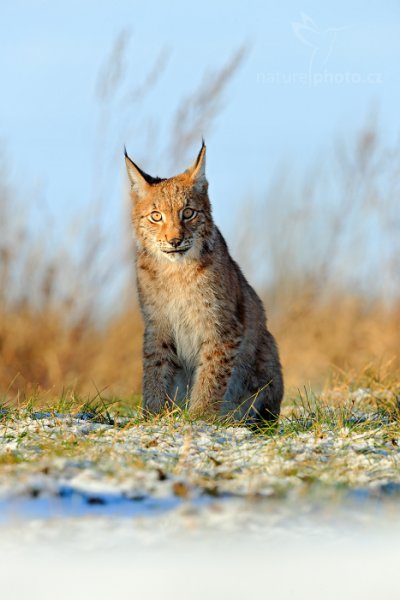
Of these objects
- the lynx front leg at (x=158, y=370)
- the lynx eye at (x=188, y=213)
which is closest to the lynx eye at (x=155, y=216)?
the lynx eye at (x=188, y=213)

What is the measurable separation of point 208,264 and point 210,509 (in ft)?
7.56

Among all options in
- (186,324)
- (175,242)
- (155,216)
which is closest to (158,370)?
(186,324)

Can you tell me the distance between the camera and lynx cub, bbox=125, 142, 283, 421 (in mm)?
5211

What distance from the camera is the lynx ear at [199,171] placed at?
537 centimetres

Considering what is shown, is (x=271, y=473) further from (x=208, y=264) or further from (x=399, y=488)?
(x=208, y=264)

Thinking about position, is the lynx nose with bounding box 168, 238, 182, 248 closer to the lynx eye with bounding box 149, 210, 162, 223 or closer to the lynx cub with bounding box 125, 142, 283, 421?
the lynx cub with bounding box 125, 142, 283, 421

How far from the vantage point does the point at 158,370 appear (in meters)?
5.33

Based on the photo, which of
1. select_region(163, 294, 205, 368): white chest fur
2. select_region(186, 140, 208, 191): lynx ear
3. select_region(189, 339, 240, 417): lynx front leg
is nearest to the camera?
select_region(189, 339, 240, 417): lynx front leg

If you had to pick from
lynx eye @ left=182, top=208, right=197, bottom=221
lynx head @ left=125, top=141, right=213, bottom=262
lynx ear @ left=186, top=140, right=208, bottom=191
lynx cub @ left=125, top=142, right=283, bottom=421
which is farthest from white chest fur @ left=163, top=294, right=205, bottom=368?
lynx ear @ left=186, top=140, right=208, bottom=191

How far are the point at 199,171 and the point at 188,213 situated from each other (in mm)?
286

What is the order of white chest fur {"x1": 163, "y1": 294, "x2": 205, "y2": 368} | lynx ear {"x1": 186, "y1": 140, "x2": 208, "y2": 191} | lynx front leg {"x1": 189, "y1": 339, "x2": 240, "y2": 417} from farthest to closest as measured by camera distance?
lynx ear {"x1": 186, "y1": 140, "x2": 208, "y2": 191} → white chest fur {"x1": 163, "y1": 294, "x2": 205, "y2": 368} → lynx front leg {"x1": 189, "y1": 339, "x2": 240, "y2": 417}

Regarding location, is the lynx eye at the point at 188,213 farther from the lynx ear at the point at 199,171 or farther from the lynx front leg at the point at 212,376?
the lynx front leg at the point at 212,376

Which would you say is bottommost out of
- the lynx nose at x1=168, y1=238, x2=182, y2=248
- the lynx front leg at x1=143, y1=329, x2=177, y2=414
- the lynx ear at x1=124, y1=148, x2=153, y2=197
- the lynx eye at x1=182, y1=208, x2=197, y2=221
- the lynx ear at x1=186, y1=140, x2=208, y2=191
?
the lynx front leg at x1=143, y1=329, x2=177, y2=414

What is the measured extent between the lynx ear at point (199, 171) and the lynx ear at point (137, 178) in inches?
10.3
